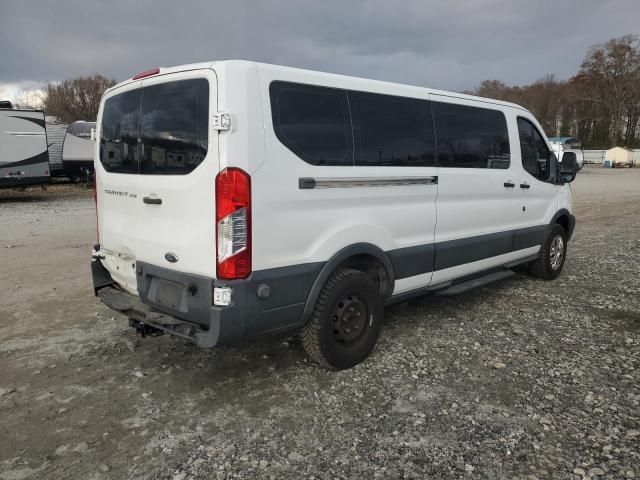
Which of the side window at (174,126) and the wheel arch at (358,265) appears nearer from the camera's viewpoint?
the side window at (174,126)

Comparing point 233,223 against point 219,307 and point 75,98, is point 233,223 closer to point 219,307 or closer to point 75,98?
point 219,307

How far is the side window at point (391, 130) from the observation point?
3.90 m

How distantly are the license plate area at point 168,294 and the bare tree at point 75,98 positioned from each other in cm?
5421

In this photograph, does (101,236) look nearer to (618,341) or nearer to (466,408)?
(466,408)

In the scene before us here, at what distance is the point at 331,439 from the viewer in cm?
309

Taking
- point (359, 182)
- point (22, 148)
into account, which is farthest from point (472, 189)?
point (22, 148)

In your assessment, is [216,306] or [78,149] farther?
[78,149]

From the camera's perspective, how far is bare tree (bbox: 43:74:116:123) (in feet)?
172

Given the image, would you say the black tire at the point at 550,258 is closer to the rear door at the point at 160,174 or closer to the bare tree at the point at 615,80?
the rear door at the point at 160,174

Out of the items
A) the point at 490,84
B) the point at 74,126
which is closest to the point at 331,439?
the point at 74,126

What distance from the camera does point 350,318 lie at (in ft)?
13.1

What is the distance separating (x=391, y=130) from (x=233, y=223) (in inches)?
66.4

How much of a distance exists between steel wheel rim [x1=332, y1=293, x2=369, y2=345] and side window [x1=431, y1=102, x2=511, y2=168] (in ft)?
5.09

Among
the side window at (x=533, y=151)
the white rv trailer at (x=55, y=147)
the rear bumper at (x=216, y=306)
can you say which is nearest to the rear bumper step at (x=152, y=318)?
the rear bumper at (x=216, y=306)
